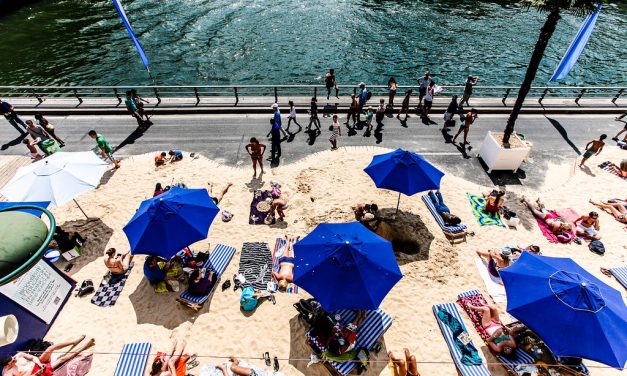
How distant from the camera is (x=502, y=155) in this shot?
47.3ft

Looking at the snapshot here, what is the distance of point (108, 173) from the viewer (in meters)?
14.1

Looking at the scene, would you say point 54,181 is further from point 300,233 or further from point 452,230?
point 452,230

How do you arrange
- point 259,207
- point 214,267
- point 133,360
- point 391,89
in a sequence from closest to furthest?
1. point 133,360
2. point 214,267
3. point 259,207
4. point 391,89

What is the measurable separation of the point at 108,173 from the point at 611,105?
2896cm

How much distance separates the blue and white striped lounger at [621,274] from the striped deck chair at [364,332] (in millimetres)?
7671

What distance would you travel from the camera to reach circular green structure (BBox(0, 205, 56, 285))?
370 centimetres

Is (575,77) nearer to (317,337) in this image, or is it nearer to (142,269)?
(317,337)

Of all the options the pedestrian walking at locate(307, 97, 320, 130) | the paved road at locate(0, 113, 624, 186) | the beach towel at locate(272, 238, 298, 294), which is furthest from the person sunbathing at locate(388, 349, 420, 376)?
the pedestrian walking at locate(307, 97, 320, 130)

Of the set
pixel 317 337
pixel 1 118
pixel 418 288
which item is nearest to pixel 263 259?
pixel 317 337

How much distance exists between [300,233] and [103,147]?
955cm

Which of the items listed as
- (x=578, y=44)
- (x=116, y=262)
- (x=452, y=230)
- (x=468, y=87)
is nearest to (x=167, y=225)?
(x=116, y=262)

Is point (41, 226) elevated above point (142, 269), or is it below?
above

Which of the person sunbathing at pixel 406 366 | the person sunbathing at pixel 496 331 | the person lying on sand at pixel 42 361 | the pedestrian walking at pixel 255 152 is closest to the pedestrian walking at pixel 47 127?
the pedestrian walking at pixel 255 152

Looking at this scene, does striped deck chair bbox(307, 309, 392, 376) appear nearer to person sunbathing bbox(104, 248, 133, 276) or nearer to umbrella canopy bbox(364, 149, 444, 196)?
umbrella canopy bbox(364, 149, 444, 196)
